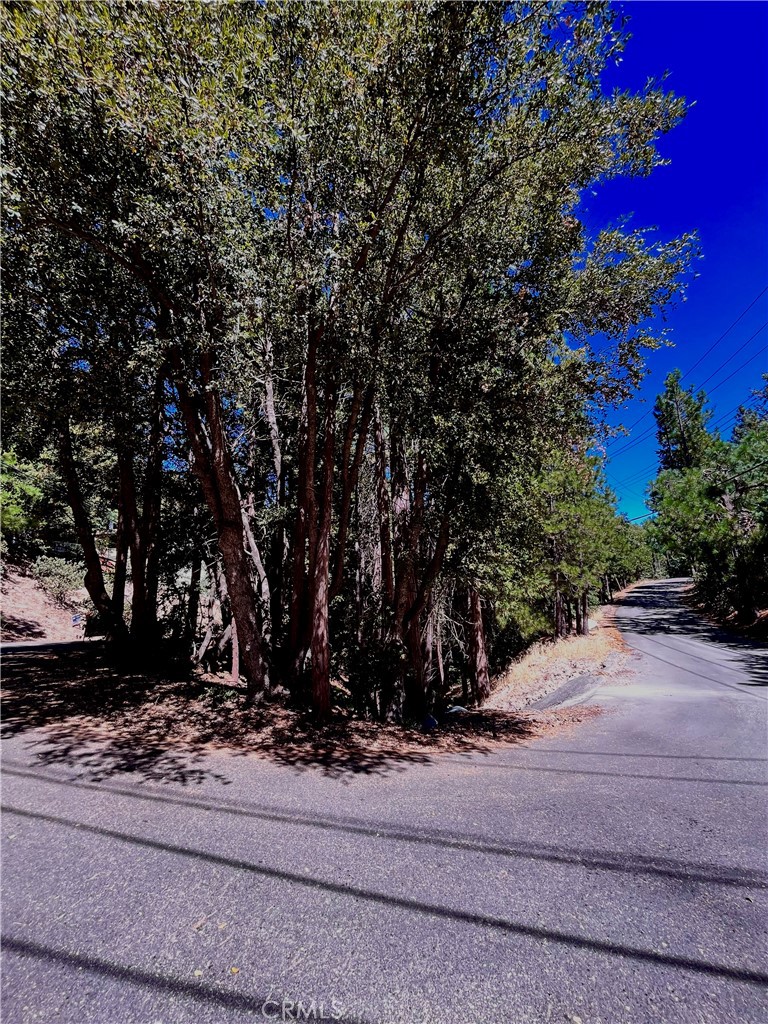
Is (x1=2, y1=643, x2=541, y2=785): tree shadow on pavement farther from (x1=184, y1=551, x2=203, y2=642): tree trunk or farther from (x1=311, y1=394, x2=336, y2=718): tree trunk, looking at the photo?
(x1=184, y1=551, x2=203, y2=642): tree trunk

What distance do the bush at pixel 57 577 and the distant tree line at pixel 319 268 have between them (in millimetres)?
17471

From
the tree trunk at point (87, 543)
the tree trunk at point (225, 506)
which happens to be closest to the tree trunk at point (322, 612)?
the tree trunk at point (225, 506)

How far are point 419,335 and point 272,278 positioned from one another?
278 centimetres

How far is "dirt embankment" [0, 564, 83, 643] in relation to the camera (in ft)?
63.4

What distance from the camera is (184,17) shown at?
4348mm

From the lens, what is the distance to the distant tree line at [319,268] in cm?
453

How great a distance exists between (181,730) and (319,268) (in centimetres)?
640

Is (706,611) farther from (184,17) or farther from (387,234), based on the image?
(184,17)

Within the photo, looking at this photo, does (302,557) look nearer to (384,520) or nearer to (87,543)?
(384,520)

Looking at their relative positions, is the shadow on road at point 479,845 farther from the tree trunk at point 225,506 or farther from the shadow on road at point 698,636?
the shadow on road at point 698,636

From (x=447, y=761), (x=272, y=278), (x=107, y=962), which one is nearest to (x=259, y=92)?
(x=272, y=278)

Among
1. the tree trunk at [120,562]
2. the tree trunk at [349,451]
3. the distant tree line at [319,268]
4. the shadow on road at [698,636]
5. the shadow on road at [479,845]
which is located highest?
the distant tree line at [319,268]

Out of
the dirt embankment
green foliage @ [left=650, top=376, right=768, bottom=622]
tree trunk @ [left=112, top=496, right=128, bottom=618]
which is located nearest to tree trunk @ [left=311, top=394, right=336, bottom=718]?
tree trunk @ [left=112, top=496, right=128, bottom=618]

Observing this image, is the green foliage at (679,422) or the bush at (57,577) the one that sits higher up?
the green foliage at (679,422)
